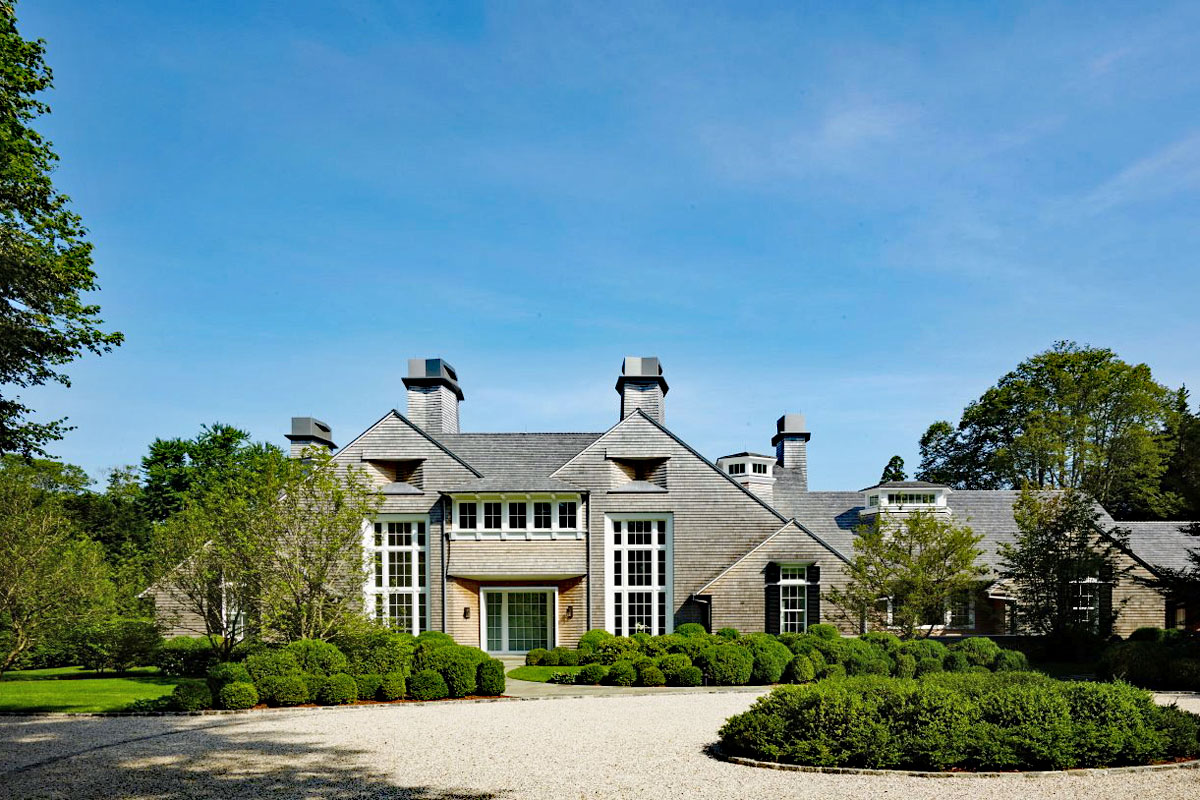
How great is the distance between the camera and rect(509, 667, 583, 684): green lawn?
23.1m

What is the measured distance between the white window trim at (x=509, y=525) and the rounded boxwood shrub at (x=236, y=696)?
43.5ft

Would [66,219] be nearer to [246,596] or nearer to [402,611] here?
[246,596]

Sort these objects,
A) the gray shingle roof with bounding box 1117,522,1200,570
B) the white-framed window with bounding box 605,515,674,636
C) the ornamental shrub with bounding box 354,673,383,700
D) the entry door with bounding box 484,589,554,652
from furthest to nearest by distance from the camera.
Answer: the gray shingle roof with bounding box 1117,522,1200,570, the white-framed window with bounding box 605,515,674,636, the entry door with bounding box 484,589,554,652, the ornamental shrub with bounding box 354,673,383,700

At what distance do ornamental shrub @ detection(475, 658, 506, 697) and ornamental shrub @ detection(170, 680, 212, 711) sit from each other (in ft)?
17.2

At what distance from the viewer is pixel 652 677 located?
70.2 ft

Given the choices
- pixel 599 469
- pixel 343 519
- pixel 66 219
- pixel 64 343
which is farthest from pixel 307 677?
pixel 599 469

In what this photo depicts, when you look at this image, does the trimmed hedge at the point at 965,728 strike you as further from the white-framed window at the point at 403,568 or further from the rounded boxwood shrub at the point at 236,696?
the white-framed window at the point at 403,568

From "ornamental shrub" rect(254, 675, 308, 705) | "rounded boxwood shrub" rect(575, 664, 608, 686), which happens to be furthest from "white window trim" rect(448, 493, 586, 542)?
"ornamental shrub" rect(254, 675, 308, 705)

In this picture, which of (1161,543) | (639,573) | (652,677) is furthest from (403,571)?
(1161,543)

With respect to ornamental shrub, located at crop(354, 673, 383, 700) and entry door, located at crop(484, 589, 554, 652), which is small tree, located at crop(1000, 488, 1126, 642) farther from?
ornamental shrub, located at crop(354, 673, 383, 700)

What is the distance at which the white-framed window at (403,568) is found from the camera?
30375 millimetres

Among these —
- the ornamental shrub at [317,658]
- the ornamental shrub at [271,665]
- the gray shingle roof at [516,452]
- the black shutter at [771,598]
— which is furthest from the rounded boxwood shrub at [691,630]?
the ornamental shrub at [271,665]

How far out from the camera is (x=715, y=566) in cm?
3033

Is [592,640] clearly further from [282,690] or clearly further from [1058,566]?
[1058,566]
